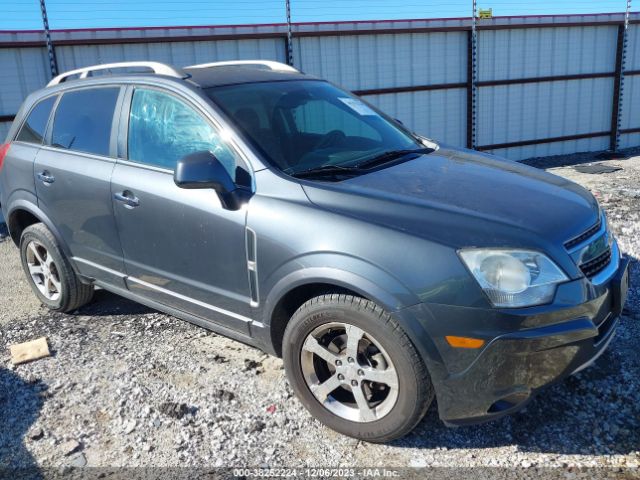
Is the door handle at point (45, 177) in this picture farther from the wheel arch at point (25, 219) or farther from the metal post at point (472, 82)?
the metal post at point (472, 82)

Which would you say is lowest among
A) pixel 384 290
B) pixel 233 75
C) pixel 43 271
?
pixel 43 271

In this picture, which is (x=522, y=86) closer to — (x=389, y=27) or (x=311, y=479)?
(x=389, y=27)

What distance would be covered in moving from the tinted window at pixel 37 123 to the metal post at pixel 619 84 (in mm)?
12279

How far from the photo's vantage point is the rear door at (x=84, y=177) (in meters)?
3.82

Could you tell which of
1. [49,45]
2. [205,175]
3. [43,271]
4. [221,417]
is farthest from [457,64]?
[221,417]

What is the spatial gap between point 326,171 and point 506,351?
1312 mm

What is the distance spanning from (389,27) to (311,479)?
9.82m

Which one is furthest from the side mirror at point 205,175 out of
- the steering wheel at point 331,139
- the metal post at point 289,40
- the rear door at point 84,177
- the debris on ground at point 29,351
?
the metal post at point 289,40

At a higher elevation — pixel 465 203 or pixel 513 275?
pixel 465 203

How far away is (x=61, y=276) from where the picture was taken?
4.45m

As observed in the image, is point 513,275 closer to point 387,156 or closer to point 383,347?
point 383,347

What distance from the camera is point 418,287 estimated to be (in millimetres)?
2516

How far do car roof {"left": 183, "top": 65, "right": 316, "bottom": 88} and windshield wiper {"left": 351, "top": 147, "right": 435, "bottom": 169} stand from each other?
3.00ft

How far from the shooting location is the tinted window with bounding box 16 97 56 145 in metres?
4.47
